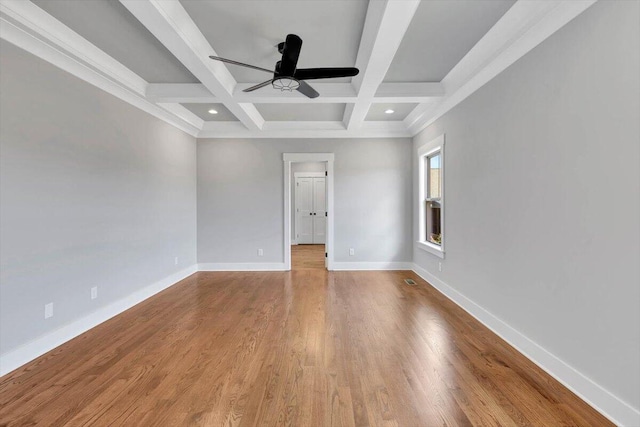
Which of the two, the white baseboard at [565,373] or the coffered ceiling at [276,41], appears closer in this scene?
the white baseboard at [565,373]

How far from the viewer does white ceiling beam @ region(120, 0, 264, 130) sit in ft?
6.50

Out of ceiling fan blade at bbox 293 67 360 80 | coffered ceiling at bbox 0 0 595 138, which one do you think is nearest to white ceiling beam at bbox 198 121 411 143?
coffered ceiling at bbox 0 0 595 138

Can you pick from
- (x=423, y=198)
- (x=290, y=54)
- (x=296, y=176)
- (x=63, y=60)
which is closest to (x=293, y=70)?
(x=290, y=54)

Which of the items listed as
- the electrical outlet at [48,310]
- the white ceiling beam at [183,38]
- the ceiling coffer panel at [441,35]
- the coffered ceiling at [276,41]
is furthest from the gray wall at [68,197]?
Result: the ceiling coffer panel at [441,35]

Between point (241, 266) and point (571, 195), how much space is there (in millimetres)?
4685

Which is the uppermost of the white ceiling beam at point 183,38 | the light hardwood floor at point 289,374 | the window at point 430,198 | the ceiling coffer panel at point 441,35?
the ceiling coffer panel at point 441,35

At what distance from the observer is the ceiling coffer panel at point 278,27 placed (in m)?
2.16

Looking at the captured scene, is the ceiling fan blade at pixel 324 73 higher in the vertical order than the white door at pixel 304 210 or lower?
higher

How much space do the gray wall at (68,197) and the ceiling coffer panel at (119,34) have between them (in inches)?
16.5

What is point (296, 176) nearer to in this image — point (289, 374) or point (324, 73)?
point (324, 73)

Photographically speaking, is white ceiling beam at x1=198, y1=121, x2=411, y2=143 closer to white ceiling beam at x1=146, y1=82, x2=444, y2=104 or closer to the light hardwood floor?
white ceiling beam at x1=146, y1=82, x2=444, y2=104

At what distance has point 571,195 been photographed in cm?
187

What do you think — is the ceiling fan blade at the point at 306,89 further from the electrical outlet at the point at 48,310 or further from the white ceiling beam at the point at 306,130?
the electrical outlet at the point at 48,310

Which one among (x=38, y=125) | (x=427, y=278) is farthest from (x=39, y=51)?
(x=427, y=278)
